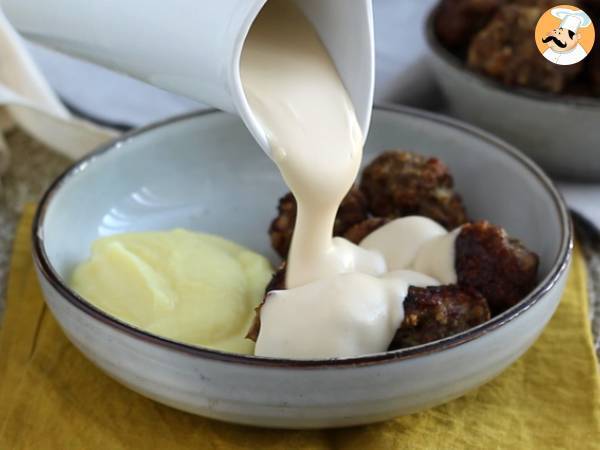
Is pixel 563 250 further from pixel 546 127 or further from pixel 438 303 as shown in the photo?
pixel 546 127

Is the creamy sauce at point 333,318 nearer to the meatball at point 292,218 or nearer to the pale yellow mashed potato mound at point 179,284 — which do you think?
the pale yellow mashed potato mound at point 179,284

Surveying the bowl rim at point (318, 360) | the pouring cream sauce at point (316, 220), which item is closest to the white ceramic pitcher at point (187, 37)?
the pouring cream sauce at point (316, 220)

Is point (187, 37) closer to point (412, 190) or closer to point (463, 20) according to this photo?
point (412, 190)

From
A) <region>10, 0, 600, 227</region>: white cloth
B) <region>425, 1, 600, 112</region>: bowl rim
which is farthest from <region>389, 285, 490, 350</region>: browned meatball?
<region>10, 0, 600, 227</region>: white cloth

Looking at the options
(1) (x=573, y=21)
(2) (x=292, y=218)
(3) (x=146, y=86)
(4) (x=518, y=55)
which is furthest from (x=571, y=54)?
(3) (x=146, y=86)

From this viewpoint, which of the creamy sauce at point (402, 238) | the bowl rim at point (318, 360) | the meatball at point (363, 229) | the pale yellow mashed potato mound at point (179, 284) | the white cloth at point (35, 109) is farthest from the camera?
the white cloth at point (35, 109)

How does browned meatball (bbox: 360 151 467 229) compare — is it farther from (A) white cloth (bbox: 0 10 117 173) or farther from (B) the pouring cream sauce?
(A) white cloth (bbox: 0 10 117 173)

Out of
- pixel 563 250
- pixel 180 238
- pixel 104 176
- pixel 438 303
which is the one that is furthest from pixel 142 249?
pixel 563 250
